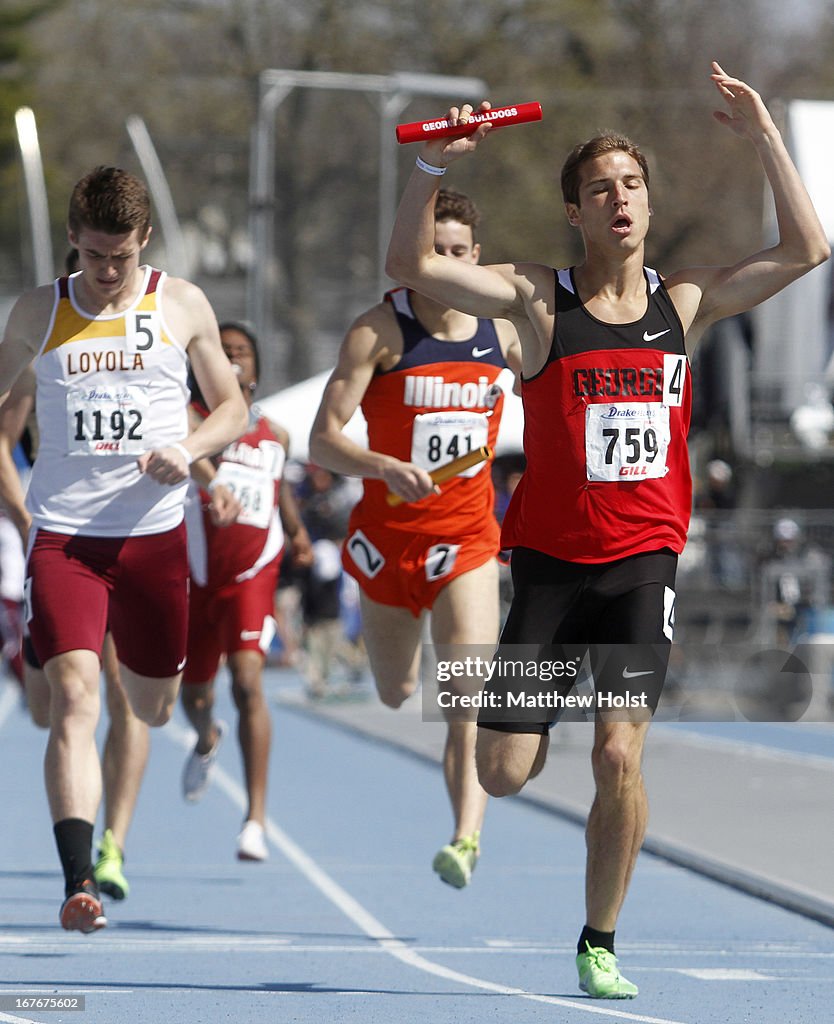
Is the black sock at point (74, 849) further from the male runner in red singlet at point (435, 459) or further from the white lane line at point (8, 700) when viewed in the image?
the white lane line at point (8, 700)

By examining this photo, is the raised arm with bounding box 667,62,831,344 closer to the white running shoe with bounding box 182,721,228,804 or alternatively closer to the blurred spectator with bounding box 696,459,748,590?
the white running shoe with bounding box 182,721,228,804

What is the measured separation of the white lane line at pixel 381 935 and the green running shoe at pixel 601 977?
5cm

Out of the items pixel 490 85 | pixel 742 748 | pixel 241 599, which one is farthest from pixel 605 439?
pixel 490 85

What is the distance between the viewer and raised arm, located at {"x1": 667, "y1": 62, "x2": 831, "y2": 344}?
6.07 meters

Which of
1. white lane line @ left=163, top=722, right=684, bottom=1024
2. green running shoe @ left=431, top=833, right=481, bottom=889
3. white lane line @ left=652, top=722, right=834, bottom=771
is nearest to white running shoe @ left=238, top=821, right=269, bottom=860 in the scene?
white lane line @ left=163, top=722, right=684, bottom=1024

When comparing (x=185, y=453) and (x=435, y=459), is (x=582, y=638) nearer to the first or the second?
(x=185, y=453)

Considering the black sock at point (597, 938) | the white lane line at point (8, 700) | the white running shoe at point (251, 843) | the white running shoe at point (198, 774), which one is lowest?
the white lane line at point (8, 700)

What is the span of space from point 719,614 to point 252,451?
1116 cm

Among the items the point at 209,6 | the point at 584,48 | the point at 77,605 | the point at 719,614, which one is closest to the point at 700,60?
the point at 584,48

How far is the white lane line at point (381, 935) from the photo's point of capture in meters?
5.96

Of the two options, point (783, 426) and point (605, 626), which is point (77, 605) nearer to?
Result: point (605, 626)

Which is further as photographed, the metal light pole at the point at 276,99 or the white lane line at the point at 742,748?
the metal light pole at the point at 276,99

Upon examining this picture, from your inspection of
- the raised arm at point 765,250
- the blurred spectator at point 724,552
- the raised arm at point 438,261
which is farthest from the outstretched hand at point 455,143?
the blurred spectator at point 724,552

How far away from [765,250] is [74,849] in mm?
2659
